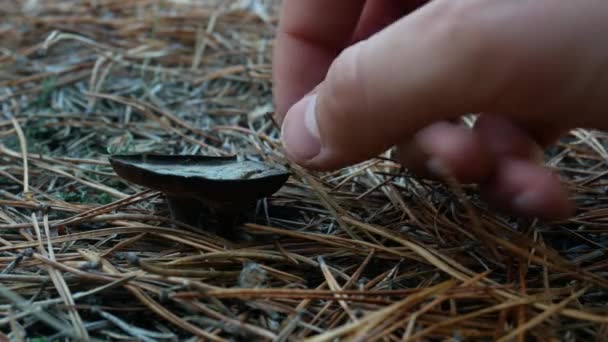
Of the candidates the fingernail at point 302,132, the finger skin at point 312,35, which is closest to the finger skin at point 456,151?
the fingernail at point 302,132

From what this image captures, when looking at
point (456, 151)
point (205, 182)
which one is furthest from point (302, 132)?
point (456, 151)

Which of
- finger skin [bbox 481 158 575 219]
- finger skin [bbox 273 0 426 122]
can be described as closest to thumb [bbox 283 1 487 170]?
finger skin [bbox 481 158 575 219]

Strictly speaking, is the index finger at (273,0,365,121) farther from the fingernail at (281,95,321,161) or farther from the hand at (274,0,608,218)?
the hand at (274,0,608,218)

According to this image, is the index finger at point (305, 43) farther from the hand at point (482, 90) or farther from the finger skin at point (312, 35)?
the hand at point (482, 90)

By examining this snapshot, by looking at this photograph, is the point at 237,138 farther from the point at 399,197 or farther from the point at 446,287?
the point at 446,287

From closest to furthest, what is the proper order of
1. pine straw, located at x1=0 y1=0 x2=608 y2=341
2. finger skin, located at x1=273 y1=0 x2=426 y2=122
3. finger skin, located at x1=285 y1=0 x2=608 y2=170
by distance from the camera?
finger skin, located at x1=285 y1=0 x2=608 y2=170 < pine straw, located at x1=0 y1=0 x2=608 y2=341 < finger skin, located at x1=273 y1=0 x2=426 y2=122
